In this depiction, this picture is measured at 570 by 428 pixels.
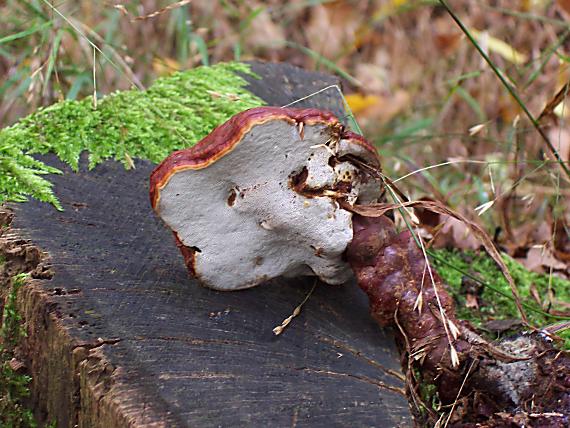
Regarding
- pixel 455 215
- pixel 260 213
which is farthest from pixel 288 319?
pixel 455 215

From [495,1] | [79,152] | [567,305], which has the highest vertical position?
[79,152]

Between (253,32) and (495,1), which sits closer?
(253,32)

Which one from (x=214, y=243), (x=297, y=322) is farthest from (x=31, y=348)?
(x=297, y=322)

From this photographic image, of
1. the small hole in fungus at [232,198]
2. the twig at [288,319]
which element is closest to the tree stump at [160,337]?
the twig at [288,319]

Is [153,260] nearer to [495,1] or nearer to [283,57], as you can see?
[283,57]

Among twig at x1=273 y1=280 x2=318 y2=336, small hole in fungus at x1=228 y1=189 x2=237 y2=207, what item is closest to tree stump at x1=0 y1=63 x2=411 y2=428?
twig at x1=273 y1=280 x2=318 y2=336

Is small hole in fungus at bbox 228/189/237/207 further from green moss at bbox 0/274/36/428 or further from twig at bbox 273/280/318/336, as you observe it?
green moss at bbox 0/274/36/428

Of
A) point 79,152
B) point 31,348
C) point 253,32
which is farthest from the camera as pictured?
point 253,32
